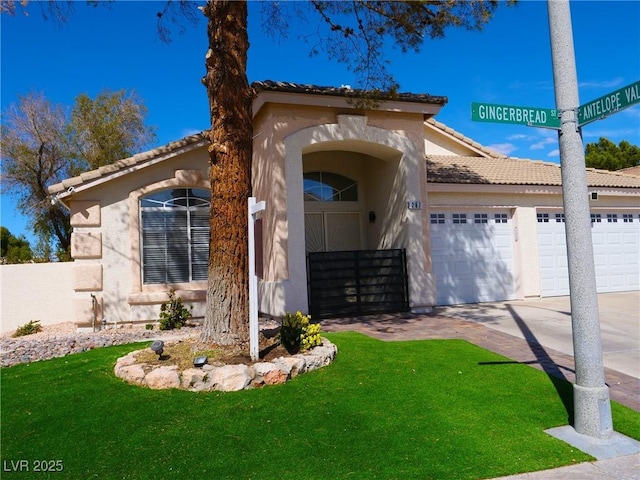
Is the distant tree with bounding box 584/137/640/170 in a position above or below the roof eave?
above

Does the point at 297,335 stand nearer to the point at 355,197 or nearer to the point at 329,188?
the point at 329,188

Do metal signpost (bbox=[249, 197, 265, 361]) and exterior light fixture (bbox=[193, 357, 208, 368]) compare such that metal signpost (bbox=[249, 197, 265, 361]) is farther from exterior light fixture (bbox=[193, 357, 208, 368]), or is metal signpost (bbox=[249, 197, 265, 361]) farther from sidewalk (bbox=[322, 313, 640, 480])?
sidewalk (bbox=[322, 313, 640, 480])

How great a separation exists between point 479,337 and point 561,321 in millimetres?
2584

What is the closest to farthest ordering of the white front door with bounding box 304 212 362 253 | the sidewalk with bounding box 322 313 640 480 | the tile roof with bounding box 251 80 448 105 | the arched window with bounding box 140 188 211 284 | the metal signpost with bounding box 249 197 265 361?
the sidewalk with bounding box 322 313 640 480 → the metal signpost with bounding box 249 197 265 361 → the tile roof with bounding box 251 80 448 105 → the arched window with bounding box 140 188 211 284 → the white front door with bounding box 304 212 362 253

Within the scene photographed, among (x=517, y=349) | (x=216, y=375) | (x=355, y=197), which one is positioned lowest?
(x=517, y=349)

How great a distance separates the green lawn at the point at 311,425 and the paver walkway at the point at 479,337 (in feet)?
1.62

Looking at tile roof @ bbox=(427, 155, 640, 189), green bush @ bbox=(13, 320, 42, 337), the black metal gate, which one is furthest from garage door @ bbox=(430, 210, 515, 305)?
green bush @ bbox=(13, 320, 42, 337)

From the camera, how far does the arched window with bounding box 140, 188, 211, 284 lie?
11391 millimetres

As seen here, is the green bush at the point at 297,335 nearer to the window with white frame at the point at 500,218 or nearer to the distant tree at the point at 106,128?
the window with white frame at the point at 500,218

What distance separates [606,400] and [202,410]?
404 centimetres

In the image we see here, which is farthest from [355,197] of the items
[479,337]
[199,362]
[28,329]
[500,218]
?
[28,329]

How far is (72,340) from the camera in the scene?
31.5 feet

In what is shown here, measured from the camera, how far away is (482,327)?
29.9 ft

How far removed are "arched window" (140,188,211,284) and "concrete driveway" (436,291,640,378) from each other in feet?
21.1
